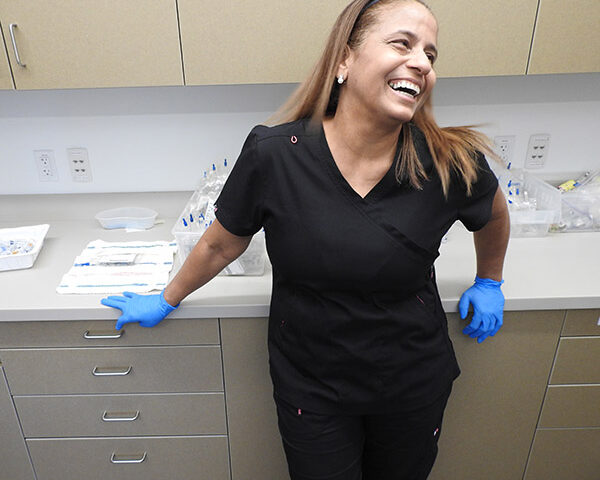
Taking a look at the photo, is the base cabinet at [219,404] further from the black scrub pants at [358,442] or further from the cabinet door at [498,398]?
the black scrub pants at [358,442]

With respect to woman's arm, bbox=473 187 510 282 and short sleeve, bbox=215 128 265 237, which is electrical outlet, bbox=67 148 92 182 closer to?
A: short sleeve, bbox=215 128 265 237

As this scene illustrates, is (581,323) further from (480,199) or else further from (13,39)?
(13,39)

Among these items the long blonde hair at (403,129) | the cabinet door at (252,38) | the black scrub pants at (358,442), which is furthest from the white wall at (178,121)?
the black scrub pants at (358,442)

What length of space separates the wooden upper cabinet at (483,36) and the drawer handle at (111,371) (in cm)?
115

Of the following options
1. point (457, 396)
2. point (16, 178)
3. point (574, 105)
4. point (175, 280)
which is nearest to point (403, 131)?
point (175, 280)

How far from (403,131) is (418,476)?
82 cm

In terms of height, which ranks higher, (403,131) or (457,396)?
(403,131)

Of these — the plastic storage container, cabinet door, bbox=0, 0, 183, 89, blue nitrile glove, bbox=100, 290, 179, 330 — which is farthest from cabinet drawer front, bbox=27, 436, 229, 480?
cabinet door, bbox=0, 0, 183, 89

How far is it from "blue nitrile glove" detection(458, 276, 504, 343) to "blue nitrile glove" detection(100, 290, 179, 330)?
73 centimetres

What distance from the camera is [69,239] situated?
1.56 meters

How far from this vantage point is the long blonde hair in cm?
91

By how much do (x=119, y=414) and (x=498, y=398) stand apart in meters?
1.09

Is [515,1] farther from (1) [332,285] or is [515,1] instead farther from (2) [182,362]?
(2) [182,362]

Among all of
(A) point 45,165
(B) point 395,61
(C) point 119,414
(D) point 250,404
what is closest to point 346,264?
(B) point 395,61
